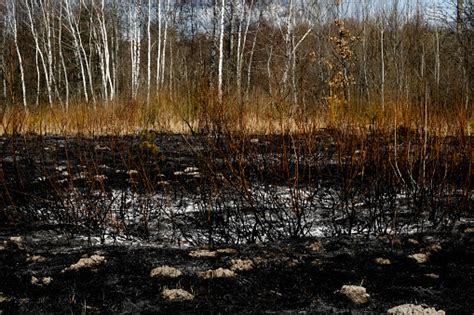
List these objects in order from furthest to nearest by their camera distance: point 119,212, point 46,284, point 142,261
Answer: point 119,212 → point 142,261 → point 46,284

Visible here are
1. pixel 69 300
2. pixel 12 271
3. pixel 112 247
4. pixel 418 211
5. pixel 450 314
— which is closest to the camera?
pixel 450 314

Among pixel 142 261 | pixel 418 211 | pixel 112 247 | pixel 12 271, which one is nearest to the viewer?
pixel 12 271

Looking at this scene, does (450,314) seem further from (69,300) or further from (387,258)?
(69,300)

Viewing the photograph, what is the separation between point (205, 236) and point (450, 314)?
5.00ft

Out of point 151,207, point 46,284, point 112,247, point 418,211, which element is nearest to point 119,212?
point 151,207

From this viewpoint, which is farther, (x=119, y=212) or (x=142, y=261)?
(x=119, y=212)

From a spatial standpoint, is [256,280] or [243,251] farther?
[243,251]

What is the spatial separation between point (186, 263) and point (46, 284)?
0.66 m

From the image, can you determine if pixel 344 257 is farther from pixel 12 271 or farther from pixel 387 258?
pixel 12 271

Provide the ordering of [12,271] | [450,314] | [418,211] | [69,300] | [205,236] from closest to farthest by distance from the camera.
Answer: [450,314]
[69,300]
[12,271]
[205,236]
[418,211]

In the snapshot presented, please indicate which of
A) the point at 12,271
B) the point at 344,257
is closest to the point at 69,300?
the point at 12,271

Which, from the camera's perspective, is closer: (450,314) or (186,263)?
(450,314)

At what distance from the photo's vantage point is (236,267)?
2.26m

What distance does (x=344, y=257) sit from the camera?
8.05 ft
